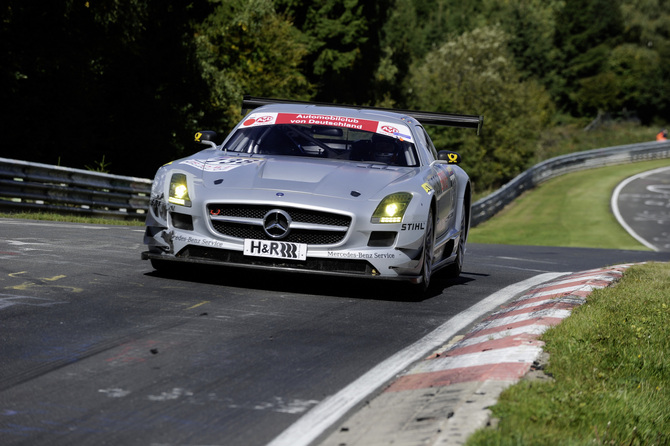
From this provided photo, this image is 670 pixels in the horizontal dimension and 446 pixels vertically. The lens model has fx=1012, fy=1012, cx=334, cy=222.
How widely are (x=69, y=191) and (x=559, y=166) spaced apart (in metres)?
41.3

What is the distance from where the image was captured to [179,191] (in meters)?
7.99

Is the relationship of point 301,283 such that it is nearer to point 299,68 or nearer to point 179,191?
point 179,191

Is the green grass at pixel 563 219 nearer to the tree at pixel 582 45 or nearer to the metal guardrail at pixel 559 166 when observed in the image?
the metal guardrail at pixel 559 166

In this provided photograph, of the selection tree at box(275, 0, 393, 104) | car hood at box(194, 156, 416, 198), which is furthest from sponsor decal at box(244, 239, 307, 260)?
tree at box(275, 0, 393, 104)

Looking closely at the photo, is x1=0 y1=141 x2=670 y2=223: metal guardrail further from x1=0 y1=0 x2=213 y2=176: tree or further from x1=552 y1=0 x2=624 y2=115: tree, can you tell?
x1=552 y1=0 x2=624 y2=115: tree

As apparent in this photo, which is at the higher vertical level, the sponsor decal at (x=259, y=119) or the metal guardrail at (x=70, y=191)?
the sponsor decal at (x=259, y=119)

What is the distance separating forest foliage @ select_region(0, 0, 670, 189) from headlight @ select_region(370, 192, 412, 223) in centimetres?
1622

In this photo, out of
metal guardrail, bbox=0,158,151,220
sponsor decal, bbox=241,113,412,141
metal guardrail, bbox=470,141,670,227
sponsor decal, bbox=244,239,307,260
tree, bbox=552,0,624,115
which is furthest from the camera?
tree, bbox=552,0,624,115

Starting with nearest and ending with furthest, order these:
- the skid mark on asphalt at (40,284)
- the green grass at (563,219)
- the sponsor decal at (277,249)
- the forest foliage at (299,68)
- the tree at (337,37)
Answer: the skid mark on asphalt at (40,284), the sponsor decal at (277,249), the forest foliage at (299,68), the green grass at (563,219), the tree at (337,37)

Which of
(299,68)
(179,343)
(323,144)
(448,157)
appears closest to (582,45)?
(299,68)

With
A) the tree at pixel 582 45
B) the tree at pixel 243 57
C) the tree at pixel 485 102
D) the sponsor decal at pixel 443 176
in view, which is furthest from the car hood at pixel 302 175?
the tree at pixel 582 45

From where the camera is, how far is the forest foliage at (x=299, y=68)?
27109 millimetres

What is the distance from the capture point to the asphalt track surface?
4.11 m

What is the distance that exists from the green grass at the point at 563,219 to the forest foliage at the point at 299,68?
1070 centimetres
